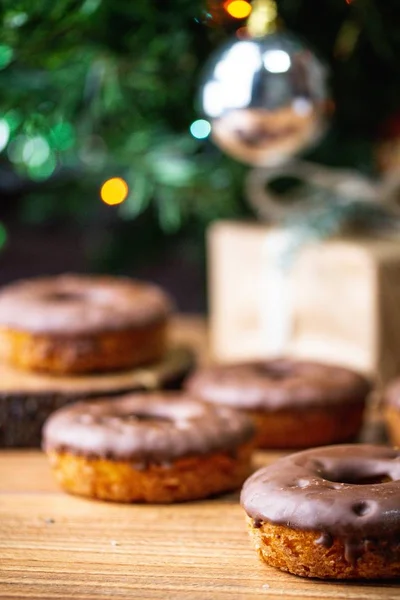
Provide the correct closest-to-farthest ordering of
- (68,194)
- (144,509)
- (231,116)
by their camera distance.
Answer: (144,509) < (231,116) < (68,194)

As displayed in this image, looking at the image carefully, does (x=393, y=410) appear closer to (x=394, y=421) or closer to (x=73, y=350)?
(x=394, y=421)

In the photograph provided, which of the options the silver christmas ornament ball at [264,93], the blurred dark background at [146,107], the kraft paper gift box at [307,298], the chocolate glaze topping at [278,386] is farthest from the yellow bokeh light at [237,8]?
the chocolate glaze topping at [278,386]

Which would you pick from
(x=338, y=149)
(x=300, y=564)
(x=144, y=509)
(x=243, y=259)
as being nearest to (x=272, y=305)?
(x=243, y=259)

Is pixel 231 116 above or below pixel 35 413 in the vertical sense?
above

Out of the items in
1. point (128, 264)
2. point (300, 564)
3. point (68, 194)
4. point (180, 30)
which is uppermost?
point (180, 30)

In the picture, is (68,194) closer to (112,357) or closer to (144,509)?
(112,357)

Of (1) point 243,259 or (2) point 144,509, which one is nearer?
(2) point 144,509
